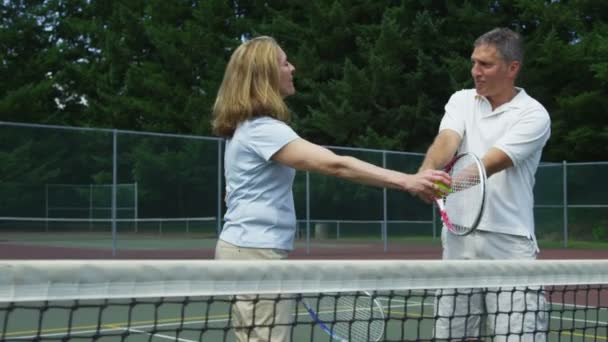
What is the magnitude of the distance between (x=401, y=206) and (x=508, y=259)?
15334 mm

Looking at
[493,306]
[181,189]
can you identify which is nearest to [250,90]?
[493,306]

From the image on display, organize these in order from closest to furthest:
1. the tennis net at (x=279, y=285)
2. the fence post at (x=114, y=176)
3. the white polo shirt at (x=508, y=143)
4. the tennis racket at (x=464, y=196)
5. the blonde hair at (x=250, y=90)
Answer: the tennis net at (x=279, y=285), the blonde hair at (x=250, y=90), the tennis racket at (x=464, y=196), the white polo shirt at (x=508, y=143), the fence post at (x=114, y=176)

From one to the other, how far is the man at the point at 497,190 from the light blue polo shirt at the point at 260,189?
1.89 ft

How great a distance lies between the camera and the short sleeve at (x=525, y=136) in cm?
327

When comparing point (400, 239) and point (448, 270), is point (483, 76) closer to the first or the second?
point (448, 270)

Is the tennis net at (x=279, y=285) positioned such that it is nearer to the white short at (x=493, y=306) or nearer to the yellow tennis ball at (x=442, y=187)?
the white short at (x=493, y=306)

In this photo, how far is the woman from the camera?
2959 millimetres

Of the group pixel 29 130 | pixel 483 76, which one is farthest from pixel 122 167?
pixel 483 76

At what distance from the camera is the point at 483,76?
3.44 m

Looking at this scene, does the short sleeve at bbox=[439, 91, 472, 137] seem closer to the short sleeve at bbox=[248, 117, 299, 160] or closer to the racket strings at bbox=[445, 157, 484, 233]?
the racket strings at bbox=[445, 157, 484, 233]

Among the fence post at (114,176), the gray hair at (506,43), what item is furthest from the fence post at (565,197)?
the gray hair at (506,43)

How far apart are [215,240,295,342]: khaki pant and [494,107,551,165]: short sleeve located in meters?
0.90

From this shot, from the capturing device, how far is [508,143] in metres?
3.27

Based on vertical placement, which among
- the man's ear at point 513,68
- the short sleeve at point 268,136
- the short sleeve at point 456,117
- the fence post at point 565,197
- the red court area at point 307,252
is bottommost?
the red court area at point 307,252
